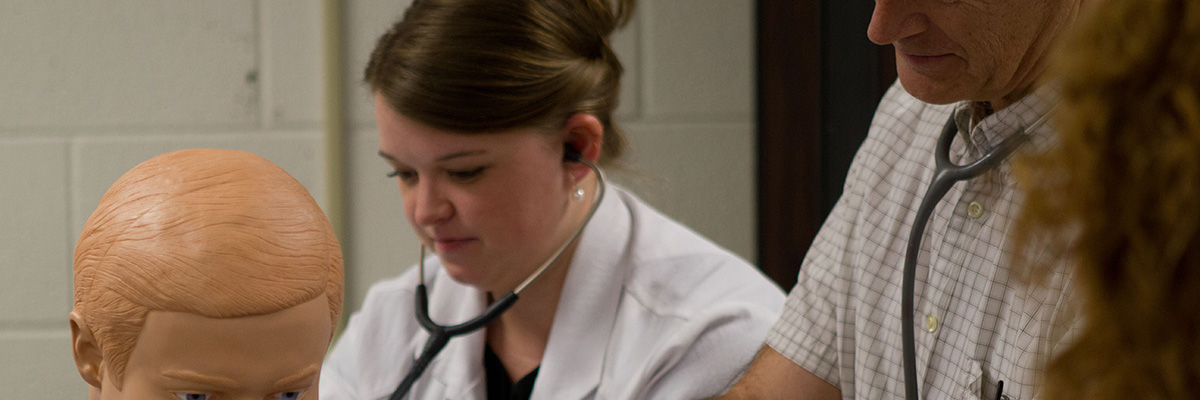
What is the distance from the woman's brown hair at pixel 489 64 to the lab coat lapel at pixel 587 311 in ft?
0.59

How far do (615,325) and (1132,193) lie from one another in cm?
96

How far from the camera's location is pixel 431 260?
1.42 meters

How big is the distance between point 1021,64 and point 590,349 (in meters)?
0.65

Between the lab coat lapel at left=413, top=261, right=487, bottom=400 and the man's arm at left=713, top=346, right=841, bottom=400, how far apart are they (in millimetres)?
358

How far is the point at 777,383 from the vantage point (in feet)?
3.39

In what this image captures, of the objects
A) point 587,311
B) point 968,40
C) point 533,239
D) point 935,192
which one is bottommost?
point 587,311

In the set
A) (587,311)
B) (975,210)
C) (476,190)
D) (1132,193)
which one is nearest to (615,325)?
(587,311)

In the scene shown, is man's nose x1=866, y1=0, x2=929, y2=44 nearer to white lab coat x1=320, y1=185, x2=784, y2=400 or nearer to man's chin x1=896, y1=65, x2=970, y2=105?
man's chin x1=896, y1=65, x2=970, y2=105

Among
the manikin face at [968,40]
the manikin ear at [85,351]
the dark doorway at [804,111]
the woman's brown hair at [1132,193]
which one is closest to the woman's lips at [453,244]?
the manikin ear at [85,351]

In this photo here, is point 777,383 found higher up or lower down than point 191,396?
lower down

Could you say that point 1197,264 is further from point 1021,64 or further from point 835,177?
point 835,177

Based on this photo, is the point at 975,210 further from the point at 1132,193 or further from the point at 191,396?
the point at 191,396

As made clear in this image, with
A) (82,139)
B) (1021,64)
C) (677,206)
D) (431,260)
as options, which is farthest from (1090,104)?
(82,139)

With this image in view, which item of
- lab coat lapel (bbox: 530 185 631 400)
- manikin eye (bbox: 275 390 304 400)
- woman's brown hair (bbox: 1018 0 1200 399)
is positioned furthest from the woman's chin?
woman's brown hair (bbox: 1018 0 1200 399)
